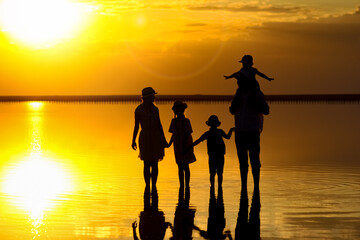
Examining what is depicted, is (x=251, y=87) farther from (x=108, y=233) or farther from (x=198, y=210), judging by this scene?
(x=108, y=233)

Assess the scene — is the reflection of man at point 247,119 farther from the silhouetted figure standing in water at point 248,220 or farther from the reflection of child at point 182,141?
the reflection of child at point 182,141

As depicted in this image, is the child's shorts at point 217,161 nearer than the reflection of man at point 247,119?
No

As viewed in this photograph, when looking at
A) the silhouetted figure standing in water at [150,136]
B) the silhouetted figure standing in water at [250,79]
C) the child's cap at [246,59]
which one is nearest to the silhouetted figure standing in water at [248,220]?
the silhouetted figure standing in water at [250,79]

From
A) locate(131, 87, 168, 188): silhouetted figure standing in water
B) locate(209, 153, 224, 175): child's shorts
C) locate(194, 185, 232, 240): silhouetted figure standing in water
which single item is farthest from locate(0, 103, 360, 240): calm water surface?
locate(131, 87, 168, 188): silhouetted figure standing in water

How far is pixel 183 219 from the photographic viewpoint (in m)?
9.61

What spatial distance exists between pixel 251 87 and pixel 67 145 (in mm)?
13494

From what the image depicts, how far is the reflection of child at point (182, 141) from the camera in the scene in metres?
13.0

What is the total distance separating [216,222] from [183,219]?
0.47 m

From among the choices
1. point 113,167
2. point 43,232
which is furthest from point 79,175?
point 43,232

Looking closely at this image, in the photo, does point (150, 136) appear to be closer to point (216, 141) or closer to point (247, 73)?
point (216, 141)

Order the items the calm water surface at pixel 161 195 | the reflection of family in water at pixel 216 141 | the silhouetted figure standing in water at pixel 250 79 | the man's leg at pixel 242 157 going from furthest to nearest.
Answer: the man's leg at pixel 242 157, the silhouetted figure standing in water at pixel 250 79, the reflection of family in water at pixel 216 141, the calm water surface at pixel 161 195

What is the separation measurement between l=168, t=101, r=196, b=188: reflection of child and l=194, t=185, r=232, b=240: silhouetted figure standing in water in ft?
4.15

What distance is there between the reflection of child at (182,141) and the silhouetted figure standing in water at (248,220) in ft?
5.05

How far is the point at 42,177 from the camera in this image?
14.7 meters
